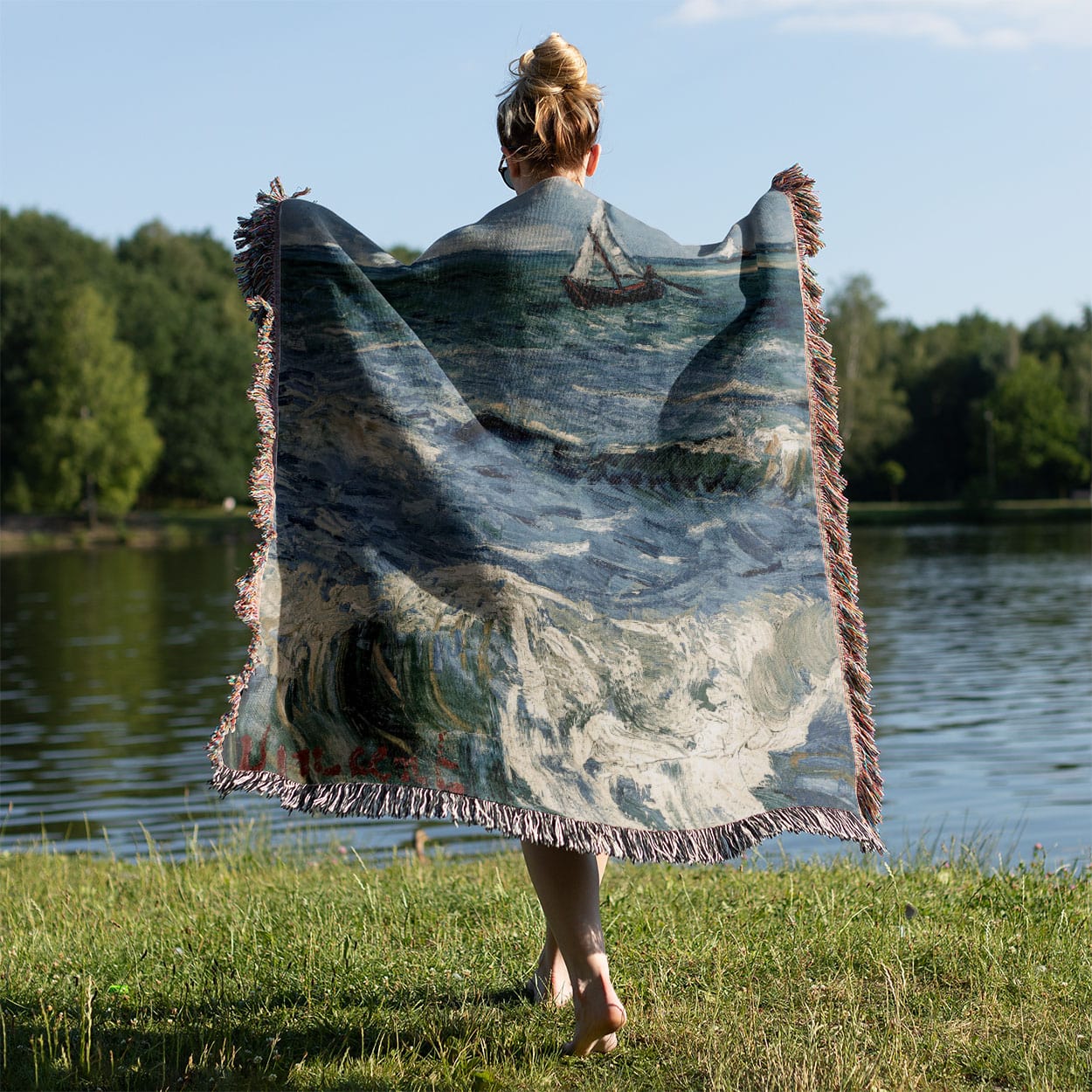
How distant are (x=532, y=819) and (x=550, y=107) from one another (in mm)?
1588

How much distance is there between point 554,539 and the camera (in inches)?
119

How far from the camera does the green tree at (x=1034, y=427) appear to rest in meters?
65.3

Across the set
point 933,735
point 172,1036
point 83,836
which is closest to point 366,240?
point 172,1036

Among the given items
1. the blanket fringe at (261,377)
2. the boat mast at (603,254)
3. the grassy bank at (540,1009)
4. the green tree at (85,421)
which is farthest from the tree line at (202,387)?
the boat mast at (603,254)

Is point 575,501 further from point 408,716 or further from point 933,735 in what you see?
point 933,735

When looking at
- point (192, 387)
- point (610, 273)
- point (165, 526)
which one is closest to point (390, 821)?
point (610, 273)

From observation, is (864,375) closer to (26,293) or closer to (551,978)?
(26,293)

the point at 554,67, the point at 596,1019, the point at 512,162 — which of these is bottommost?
the point at 596,1019

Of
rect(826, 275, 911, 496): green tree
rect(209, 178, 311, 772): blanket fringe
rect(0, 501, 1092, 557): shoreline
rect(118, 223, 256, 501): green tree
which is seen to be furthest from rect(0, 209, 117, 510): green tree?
rect(209, 178, 311, 772): blanket fringe

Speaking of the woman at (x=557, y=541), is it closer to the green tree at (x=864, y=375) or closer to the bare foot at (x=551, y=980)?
the bare foot at (x=551, y=980)

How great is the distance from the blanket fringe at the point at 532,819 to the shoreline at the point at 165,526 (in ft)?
134

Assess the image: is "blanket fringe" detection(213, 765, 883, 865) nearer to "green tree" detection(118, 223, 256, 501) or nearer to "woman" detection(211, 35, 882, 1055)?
"woman" detection(211, 35, 882, 1055)

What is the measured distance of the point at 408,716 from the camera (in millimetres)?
2912

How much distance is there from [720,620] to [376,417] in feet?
2.99
